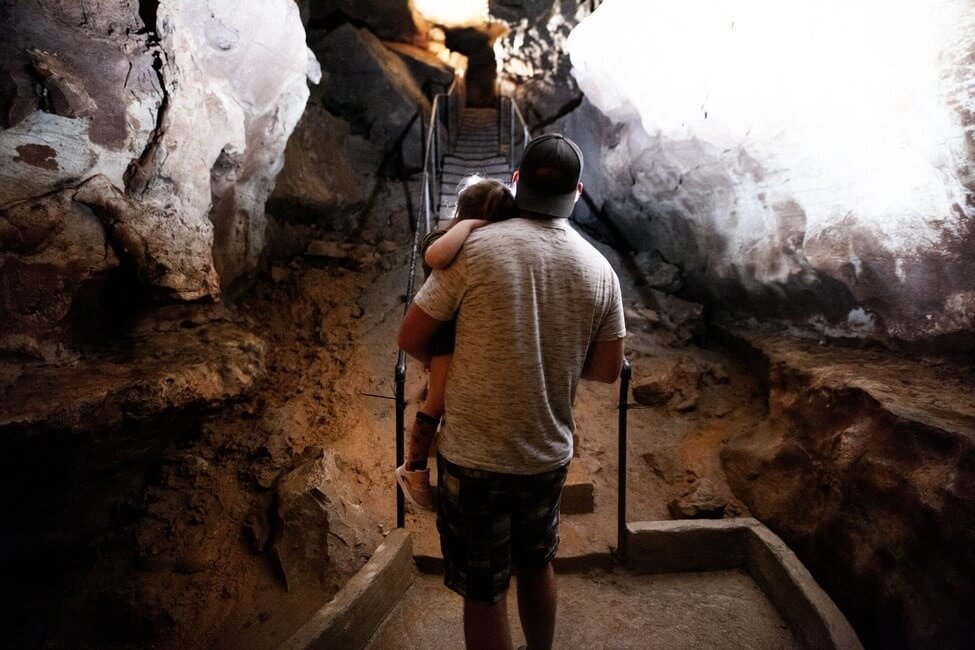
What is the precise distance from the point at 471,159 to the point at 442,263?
7527mm

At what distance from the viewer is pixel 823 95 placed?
2.97 metres

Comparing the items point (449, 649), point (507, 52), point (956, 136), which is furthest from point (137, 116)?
point (507, 52)

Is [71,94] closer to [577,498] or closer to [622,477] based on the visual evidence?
[622,477]

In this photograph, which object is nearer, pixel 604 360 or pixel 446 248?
pixel 446 248

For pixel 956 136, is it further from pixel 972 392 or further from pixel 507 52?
pixel 507 52

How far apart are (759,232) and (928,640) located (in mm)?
2930

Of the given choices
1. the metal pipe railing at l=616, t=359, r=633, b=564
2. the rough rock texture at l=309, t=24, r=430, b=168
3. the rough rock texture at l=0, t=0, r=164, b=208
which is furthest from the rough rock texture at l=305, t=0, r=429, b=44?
the metal pipe railing at l=616, t=359, r=633, b=564

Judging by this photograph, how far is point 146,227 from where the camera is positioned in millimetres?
2619

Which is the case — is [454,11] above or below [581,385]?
above

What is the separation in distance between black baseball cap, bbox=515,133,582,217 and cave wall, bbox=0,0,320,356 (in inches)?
92.7

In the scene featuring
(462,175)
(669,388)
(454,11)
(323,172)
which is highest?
(454,11)

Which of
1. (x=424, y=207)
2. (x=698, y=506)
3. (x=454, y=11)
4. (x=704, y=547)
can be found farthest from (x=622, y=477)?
(x=454, y=11)

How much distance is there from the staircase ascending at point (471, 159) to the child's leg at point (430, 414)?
14.8 feet

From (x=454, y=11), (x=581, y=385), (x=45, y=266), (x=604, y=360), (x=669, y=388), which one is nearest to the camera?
(x=604, y=360)
